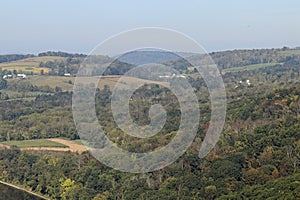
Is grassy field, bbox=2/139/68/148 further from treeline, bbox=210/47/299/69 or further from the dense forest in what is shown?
treeline, bbox=210/47/299/69

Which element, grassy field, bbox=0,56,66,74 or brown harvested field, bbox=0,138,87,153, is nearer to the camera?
brown harvested field, bbox=0,138,87,153

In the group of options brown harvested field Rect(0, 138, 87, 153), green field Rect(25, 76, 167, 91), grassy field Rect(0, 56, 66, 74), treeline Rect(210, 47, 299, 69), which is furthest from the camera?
treeline Rect(210, 47, 299, 69)

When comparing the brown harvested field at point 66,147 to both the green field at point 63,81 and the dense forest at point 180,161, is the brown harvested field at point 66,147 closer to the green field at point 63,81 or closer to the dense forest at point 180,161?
the dense forest at point 180,161

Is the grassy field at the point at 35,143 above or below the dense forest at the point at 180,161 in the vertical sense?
below

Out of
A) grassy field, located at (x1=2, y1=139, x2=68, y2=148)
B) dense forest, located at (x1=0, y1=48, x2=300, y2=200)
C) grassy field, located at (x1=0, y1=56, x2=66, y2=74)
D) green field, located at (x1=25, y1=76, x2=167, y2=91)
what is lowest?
grassy field, located at (x1=2, y1=139, x2=68, y2=148)

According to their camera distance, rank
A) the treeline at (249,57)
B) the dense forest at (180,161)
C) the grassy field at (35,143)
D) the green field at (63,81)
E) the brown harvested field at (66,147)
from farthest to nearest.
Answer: the treeline at (249,57)
the green field at (63,81)
the grassy field at (35,143)
the brown harvested field at (66,147)
the dense forest at (180,161)

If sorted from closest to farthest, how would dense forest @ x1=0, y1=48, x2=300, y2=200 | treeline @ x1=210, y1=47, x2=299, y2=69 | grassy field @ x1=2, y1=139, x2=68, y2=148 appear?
dense forest @ x1=0, y1=48, x2=300, y2=200 < grassy field @ x1=2, y1=139, x2=68, y2=148 < treeline @ x1=210, y1=47, x2=299, y2=69

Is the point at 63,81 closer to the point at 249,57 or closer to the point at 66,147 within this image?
the point at 66,147

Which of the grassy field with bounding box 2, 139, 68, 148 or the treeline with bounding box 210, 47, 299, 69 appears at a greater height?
the treeline with bounding box 210, 47, 299, 69

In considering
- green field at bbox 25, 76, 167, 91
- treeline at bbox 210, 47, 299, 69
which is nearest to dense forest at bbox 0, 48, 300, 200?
green field at bbox 25, 76, 167, 91

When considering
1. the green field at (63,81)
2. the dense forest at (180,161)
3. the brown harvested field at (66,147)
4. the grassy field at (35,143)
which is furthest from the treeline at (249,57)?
the brown harvested field at (66,147)

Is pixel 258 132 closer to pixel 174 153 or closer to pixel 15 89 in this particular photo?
pixel 174 153
